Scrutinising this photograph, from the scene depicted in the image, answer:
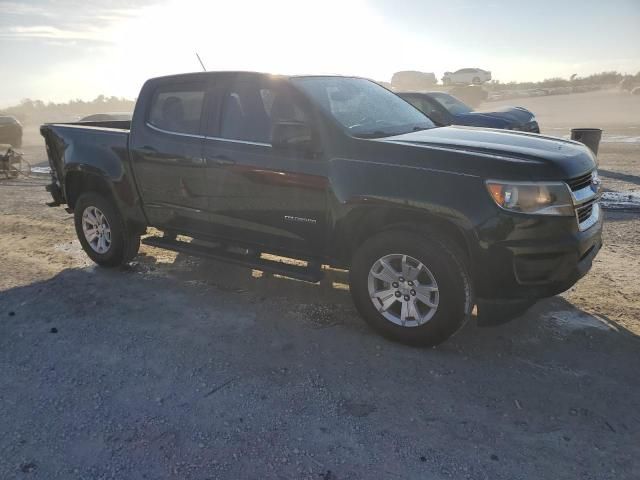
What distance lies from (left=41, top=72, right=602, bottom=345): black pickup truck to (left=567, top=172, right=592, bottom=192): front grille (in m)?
0.01

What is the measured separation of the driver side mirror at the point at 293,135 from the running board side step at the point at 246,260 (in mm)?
966

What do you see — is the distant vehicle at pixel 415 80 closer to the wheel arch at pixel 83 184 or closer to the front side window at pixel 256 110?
the wheel arch at pixel 83 184

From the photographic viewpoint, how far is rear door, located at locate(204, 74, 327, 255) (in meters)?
3.86

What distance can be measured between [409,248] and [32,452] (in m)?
2.52

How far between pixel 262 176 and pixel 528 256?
2.07 meters

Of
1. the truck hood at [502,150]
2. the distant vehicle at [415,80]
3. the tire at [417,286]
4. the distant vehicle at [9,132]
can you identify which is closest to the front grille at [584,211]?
the truck hood at [502,150]

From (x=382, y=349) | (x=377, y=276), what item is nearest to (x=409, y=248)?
(x=377, y=276)

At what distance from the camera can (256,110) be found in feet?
13.9

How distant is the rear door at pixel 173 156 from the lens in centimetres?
450

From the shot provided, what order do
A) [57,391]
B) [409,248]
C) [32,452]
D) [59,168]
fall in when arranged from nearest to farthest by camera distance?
[32,452] < [57,391] < [409,248] < [59,168]

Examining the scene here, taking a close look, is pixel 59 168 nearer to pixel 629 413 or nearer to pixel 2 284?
pixel 2 284

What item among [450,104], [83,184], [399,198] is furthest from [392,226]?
[450,104]

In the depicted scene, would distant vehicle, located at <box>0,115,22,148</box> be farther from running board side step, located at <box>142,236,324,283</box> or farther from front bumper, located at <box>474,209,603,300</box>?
front bumper, located at <box>474,209,603,300</box>

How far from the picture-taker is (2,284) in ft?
16.6
